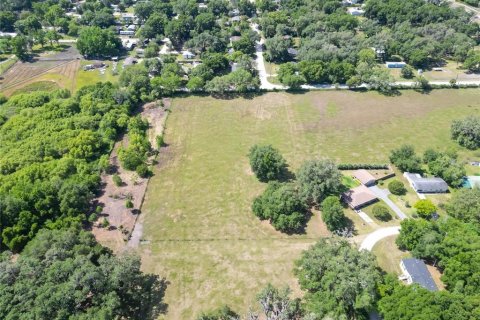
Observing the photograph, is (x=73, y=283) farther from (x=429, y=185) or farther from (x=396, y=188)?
(x=429, y=185)

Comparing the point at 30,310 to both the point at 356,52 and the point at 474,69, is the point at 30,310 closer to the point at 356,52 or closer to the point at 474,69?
the point at 356,52

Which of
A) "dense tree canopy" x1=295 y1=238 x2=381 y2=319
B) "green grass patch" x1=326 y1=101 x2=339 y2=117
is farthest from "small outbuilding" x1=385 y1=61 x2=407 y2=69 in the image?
"dense tree canopy" x1=295 y1=238 x2=381 y2=319

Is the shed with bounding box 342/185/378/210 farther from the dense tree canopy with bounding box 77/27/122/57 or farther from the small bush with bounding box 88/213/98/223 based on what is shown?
the dense tree canopy with bounding box 77/27/122/57

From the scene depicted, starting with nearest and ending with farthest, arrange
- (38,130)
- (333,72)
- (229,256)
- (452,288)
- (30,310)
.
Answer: (30,310) → (452,288) → (229,256) → (38,130) → (333,72)

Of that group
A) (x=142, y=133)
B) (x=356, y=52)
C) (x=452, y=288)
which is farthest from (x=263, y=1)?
(x=452, y=288)

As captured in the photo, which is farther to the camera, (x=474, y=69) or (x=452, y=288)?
(x=474, y=69)

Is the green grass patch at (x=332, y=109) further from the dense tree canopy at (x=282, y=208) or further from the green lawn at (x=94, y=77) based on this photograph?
the green lawn at (x=94, y=77)

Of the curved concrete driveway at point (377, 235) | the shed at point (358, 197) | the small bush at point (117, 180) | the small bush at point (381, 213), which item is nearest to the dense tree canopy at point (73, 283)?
the small bush at point (117, 180)
